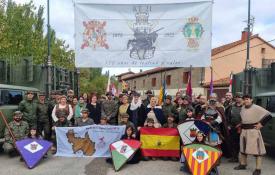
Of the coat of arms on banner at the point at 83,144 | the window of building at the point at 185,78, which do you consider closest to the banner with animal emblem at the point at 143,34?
the coat of arms on banner at the point at 83,144

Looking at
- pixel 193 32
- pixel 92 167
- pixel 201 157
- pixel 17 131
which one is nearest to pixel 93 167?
pixel 92 167

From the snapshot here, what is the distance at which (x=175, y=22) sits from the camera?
1102 cm

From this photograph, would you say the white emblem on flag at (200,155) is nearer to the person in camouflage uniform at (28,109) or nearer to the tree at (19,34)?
the person in camouflage uniform at (28,109)

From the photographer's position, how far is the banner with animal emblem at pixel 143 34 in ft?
35.9

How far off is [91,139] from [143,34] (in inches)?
125

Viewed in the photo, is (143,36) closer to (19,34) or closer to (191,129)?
(191,129)

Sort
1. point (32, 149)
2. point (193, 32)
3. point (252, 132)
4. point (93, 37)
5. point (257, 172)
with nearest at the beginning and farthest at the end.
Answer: point (257, 172) < point (252, 132) < point (32, 149) < point (193, 32) < point (93, 37)

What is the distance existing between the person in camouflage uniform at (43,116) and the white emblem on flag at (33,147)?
1.36 metres

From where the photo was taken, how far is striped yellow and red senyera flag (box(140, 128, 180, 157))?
968 centimetres

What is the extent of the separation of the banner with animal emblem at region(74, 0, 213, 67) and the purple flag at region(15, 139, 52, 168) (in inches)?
107

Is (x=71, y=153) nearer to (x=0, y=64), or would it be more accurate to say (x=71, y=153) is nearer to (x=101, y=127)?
(x=101, y=127)

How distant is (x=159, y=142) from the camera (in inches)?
382

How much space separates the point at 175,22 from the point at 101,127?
138 inches

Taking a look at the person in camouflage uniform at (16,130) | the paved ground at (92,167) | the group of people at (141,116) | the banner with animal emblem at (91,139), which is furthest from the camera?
the banner with animal emblem at (91,139)
